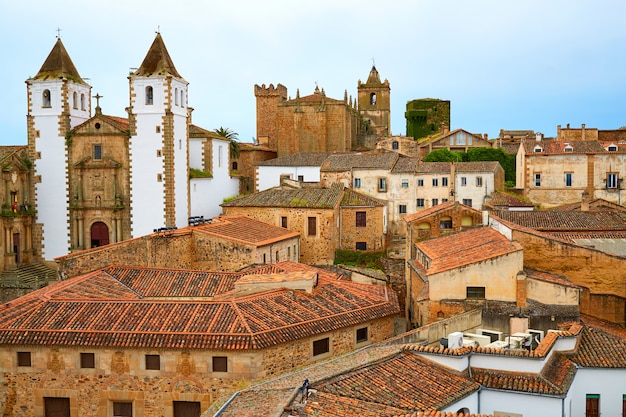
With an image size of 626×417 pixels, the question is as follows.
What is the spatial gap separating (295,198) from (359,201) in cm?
381

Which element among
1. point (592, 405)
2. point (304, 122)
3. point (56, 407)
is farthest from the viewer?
point (304, 122)

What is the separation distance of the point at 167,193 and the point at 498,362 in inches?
1085

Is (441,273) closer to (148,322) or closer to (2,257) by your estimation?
(148,322)

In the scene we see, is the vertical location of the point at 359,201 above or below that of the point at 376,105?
below

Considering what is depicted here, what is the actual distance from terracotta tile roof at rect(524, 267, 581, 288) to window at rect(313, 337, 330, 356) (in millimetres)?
7126

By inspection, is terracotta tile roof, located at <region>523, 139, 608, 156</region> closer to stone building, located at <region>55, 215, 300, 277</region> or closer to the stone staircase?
stone building, located at <region>55, 215, 300, 277</region>

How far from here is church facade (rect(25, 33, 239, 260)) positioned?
1635 inches

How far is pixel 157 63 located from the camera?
138 ft

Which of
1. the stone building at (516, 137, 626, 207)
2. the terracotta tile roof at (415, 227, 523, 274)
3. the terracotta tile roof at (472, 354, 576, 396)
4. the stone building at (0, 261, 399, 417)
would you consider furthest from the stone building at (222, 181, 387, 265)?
the terracotta tile roof at (472, 354, 576, 396)

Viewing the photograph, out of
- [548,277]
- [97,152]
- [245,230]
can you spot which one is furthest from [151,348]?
[97,152]

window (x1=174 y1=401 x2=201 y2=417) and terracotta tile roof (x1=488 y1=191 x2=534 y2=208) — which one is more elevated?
terracotta tile roof (x1=488 y1=191 x2=534 y2=208)

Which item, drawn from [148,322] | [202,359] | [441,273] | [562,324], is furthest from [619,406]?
[148,322]

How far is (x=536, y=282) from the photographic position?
22.9 metres

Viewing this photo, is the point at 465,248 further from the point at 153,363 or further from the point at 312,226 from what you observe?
the point at 312,226
